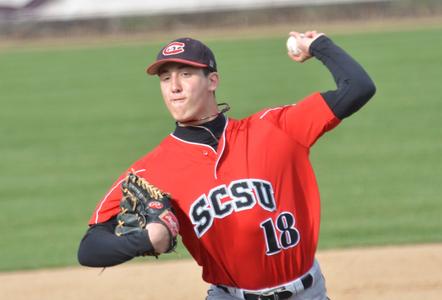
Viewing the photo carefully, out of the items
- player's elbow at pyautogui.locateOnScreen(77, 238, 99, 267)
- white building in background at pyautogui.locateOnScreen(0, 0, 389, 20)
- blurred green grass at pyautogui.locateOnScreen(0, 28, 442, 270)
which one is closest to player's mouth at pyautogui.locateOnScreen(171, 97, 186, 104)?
player's elbow at pyautogui.locateOnScreen(77, 238, 99, 267)

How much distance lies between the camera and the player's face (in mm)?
3881

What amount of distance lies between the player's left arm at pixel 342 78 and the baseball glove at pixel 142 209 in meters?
0.91

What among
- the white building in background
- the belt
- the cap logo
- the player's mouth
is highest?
the white building in background

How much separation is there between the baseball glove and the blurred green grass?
4.36m

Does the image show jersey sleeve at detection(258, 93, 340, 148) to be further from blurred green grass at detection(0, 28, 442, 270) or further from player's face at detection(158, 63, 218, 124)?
blurred green grass at detection(0, 28, 442, 270)

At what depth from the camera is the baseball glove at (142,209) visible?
3.47 m

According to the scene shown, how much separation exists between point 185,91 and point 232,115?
34.1ft

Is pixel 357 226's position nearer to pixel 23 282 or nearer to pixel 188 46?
pixel 23 282

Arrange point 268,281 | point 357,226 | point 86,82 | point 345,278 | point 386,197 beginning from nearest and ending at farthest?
point 268,281 < point 345,278 < point 357,226 < point 386,197 < point 86,82

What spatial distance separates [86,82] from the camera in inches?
759

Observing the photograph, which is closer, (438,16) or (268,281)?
(268,281)

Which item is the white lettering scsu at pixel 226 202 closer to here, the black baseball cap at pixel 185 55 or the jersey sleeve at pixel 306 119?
the jersey sleeve at pixel 306 119

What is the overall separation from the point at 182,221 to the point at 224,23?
25.5 meters

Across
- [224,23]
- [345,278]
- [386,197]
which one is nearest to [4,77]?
[224,23]
